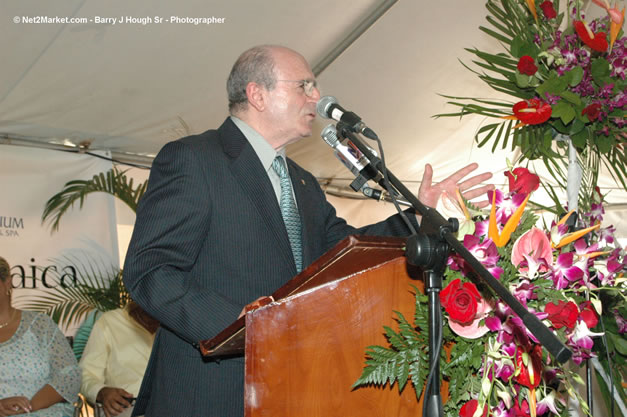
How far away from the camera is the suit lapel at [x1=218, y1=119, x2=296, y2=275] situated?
6.39 feet

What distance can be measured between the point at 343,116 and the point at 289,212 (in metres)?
0.60

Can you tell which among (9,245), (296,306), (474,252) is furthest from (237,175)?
(9,245)

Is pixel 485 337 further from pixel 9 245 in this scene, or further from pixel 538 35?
pixel 9 245

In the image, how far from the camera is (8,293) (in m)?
3.86

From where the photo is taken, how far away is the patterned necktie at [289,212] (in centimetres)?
204

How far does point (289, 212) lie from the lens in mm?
2119

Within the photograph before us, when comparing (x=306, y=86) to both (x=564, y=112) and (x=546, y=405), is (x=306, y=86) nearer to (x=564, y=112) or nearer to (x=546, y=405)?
(x=564, y=112)

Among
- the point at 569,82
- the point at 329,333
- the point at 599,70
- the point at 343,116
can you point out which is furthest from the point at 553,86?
the point at 329,333

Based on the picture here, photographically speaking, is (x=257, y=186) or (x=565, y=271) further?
(x=257, y=186)

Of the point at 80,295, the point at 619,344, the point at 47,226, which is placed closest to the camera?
the point at 619,344

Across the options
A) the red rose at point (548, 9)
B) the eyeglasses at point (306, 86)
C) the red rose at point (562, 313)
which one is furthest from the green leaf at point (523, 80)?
the red rose at point (562, 313)

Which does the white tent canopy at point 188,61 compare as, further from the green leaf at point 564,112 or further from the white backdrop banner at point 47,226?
the green leaf at point 564,112

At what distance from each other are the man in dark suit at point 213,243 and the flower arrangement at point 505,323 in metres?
0.46

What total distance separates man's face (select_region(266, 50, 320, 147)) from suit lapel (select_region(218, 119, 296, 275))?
0.19 meters
